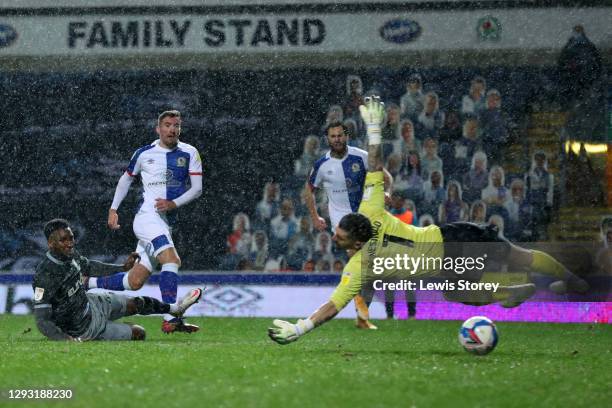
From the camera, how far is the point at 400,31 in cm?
1930

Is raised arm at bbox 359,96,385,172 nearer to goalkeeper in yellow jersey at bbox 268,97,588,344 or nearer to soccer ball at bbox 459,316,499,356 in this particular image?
goalkeeper in yellow jersey at bbox 268,97,588,344

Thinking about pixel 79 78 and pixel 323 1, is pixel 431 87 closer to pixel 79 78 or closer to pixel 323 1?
pixel 323 1

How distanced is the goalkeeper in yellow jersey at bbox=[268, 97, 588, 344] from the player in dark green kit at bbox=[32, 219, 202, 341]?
7.17 feet

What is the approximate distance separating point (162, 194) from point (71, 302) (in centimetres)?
232

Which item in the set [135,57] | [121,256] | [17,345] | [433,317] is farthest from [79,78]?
[17,345]

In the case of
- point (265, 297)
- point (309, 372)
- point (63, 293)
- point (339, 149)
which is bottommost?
point (265, 297)

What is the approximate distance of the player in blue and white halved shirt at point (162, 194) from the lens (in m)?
11.5

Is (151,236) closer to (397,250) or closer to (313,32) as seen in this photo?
(397,250)

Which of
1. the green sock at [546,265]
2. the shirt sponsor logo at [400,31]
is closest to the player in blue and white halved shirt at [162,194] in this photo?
the green sock at [546,265]

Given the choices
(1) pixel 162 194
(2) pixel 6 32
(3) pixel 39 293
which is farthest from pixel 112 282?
(2) pixel 6 32

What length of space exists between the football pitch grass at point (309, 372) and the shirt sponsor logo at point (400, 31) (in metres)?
9.30

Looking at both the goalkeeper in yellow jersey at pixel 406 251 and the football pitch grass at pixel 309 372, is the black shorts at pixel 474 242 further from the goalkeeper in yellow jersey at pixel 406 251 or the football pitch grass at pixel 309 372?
the football pitch grass at pixel 309 372

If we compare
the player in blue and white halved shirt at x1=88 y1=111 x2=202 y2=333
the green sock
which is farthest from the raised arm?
the player in blue and white halved shirt at x1=88 y1=111 x2=202 y2=333

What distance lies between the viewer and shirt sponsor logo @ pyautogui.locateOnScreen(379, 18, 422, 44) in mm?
19250
